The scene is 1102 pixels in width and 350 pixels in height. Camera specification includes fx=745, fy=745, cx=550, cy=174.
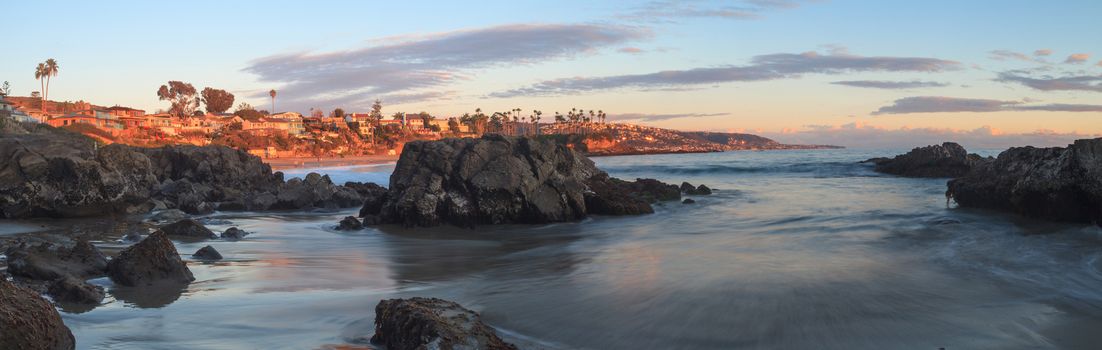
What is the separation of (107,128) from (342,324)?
4695 inches

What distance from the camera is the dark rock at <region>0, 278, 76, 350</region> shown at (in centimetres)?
466

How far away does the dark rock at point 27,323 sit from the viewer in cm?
466

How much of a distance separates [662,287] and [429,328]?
4386 mm

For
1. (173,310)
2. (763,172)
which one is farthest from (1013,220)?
(763,172)

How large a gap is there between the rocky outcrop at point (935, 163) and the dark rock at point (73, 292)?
37676mm

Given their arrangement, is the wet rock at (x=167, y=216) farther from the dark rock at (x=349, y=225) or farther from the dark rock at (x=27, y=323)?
the dark rock at (x=27, y=323)

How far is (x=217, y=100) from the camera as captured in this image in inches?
6526

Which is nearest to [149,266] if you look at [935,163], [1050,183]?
[1050,183]

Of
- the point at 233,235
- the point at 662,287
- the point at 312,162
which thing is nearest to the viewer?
the point at 662,287

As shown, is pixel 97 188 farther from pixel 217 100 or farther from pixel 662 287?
pixel 217 100

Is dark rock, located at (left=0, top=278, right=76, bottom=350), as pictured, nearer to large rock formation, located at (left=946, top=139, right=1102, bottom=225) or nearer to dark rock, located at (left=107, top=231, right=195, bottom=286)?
dark rock, located at (left=107, top=231, right=195, bottom=286)

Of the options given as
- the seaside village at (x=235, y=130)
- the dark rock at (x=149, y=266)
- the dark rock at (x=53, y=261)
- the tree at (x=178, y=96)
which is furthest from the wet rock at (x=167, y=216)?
the tree at (x=178, y=96)

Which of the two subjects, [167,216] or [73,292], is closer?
[73,292]

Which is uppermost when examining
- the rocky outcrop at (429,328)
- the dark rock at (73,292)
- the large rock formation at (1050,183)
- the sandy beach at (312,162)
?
the large rock formation at (1050,183)
